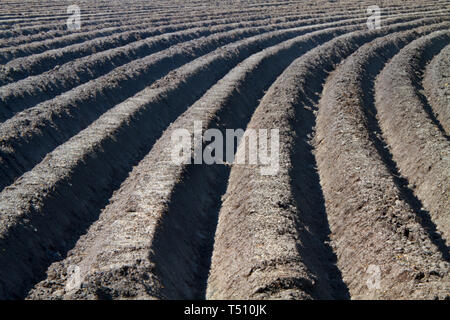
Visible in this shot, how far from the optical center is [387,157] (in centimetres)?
→ 1511

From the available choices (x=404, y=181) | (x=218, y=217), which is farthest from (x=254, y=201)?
(x=404, y=181)

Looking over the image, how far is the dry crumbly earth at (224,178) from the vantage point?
9391 millimetres

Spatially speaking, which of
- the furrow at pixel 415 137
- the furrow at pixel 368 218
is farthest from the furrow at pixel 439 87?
the furrow at pixel 368 218

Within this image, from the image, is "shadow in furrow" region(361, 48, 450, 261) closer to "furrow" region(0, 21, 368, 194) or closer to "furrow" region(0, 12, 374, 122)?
"furrow" region(0, 21, 368, 194)

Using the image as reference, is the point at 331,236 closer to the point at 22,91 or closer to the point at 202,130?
the point at 202,130

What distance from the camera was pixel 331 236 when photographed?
1141 centimetres

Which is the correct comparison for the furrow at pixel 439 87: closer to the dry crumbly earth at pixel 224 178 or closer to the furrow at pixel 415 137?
the dry crumbly earth at pixel 224 178

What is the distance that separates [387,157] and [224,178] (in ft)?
16.9

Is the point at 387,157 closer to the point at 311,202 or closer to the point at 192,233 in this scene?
the point at 311,202

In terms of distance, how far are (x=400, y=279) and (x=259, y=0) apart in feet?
167

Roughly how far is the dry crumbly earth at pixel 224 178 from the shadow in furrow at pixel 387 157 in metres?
0.07

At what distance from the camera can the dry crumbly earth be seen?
30.8 ft

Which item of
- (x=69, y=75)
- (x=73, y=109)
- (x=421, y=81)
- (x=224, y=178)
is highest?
(x=69, y=75)

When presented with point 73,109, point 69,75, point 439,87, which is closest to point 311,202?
point 73,109
